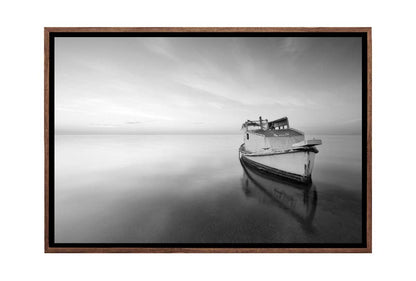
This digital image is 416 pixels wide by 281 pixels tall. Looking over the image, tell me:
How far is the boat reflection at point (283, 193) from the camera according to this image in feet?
5.75

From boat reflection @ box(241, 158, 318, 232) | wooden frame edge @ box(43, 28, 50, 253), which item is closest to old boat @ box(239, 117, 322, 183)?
boat reflection @ box(241, 158, 318, 232)

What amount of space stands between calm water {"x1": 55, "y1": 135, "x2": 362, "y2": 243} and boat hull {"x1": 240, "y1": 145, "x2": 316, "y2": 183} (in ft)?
0.32

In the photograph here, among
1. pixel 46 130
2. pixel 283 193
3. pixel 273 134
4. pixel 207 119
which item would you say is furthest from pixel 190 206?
pixel 46 130

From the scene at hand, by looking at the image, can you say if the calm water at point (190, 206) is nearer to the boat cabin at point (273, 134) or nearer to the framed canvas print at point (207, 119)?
the framed canvas print at point (207, 119)

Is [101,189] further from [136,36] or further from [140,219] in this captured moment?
[136,36]

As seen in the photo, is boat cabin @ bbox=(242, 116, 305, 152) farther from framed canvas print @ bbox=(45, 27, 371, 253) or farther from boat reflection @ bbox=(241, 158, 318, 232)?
boat reflection @ bbox=(241, 158, 318, 232)

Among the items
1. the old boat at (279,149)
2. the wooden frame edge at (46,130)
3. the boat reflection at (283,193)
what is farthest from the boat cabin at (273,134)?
the wooden frame edge at (46,130)

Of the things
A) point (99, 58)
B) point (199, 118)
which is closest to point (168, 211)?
point (199, 118)

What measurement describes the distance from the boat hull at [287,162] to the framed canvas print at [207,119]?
1.0 inches

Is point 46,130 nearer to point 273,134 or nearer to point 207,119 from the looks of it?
point 207,119

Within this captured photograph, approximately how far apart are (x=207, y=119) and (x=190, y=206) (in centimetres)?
111

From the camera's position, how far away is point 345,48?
A: 1656mm

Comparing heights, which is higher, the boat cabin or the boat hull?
the boat cabin

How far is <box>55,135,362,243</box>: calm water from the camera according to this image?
1.62 m
